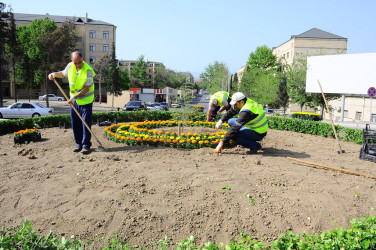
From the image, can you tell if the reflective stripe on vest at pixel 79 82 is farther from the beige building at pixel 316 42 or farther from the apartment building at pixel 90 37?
the apartment building at pixel 90 37

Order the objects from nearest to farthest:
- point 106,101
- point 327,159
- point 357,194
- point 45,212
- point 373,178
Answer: point 45,212, point 357,194, point 373,178, point 327,159, point 106,101

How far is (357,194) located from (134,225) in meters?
3.39

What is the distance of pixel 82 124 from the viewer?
6.82m

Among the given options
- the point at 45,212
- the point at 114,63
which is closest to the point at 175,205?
the point at 45,212

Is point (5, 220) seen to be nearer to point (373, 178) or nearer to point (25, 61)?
point (373, 178)

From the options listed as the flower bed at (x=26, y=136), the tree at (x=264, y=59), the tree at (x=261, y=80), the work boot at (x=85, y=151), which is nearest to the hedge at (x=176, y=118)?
the flower bed at (x=26, y=136)

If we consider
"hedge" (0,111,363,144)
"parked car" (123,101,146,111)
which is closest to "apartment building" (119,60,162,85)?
"parked car" (123,101,146,111)

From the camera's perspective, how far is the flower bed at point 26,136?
7865 mm

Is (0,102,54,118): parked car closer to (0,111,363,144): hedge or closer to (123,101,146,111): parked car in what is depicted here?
(0,111,363,144): hedge

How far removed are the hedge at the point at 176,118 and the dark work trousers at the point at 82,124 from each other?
144 inches

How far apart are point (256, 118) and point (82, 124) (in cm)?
411

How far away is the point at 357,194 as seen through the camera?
440 centimetres

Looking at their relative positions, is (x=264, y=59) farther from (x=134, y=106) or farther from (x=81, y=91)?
(x=81, y=91)

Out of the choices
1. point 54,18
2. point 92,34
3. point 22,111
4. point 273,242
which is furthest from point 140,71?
point 273,242
